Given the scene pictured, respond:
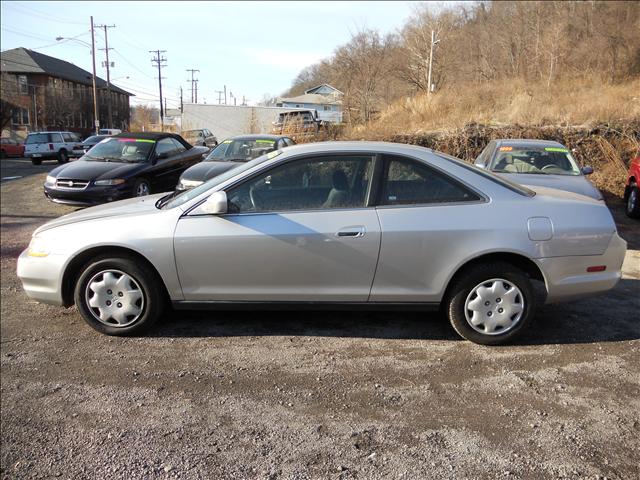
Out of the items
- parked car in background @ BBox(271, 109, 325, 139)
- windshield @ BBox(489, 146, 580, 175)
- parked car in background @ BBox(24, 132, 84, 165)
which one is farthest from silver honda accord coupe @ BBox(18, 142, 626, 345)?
parked car in background @ BBox(24, 132, 84, 165)

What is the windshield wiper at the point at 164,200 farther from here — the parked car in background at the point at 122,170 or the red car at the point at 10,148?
the red car at the point at 10,148

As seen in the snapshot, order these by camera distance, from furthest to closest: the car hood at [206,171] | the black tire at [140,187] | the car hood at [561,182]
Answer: the black tire at [140,187], the car hood at [206,171], the car hood at [561,182]

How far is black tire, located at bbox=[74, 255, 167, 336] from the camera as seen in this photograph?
3.92 metres

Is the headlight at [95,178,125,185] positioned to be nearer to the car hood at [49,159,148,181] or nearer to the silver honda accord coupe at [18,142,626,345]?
the car hood at [49,159,148,181]

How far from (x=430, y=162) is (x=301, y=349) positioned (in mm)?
1790

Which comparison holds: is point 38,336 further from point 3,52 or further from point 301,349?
point 3,52

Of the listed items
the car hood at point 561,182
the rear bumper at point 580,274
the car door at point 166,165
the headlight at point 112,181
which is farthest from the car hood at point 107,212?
the car door at point 166,165

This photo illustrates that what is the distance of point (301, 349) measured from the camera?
3.86 m

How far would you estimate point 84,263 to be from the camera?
4070 mm

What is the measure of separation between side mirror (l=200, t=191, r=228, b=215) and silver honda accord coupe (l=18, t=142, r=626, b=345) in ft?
0.03

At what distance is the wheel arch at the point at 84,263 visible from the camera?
13.0 feet

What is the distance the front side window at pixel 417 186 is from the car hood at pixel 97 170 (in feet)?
22.8

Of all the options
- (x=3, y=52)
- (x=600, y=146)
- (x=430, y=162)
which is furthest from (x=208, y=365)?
(x=3, y=52)

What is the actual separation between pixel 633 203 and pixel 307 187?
817 centimetres
